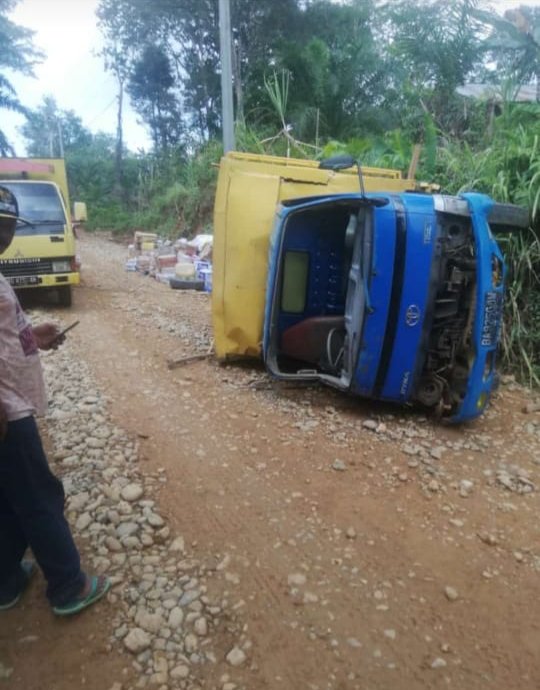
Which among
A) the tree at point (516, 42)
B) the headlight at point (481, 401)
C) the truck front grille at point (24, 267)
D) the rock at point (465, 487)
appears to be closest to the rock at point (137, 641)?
the rock at point (465, 487)

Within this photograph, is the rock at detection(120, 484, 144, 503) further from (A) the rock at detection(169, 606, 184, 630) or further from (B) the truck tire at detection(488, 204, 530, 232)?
(B) the truck tire at detection(488, 204, 530, 232)

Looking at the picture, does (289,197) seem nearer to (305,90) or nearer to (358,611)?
(358,611)

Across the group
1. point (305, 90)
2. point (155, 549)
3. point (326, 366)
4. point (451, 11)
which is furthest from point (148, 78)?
point (155, 549)

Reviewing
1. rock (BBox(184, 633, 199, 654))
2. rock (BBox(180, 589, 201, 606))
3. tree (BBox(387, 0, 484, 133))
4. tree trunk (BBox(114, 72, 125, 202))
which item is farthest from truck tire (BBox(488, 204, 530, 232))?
tree trunk (BBox(114, 72, 125, 202))

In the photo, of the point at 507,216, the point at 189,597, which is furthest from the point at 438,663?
the point at 507,216

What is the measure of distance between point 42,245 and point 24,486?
20.0 ft

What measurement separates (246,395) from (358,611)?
2.33 metres

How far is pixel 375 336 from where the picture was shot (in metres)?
3.51

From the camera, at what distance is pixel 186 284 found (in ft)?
29.8

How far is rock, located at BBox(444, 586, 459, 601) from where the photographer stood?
2.21 metres

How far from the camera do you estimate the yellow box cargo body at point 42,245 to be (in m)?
7.00

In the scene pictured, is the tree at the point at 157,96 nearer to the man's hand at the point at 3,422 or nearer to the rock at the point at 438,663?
the man's hand at the point at 3,422

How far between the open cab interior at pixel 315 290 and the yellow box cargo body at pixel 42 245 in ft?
13.8

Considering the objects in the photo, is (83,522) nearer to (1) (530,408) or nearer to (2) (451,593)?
(2) (451,593)
